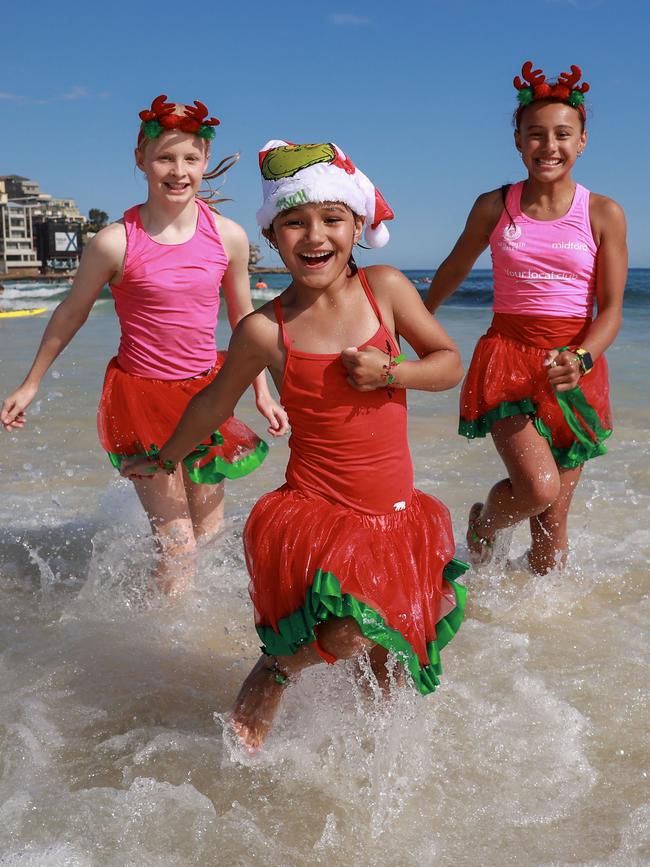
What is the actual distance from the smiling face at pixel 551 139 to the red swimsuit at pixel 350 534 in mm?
1502

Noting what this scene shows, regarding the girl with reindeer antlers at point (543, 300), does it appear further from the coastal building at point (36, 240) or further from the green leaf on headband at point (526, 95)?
the coastal building at point (36, 240)

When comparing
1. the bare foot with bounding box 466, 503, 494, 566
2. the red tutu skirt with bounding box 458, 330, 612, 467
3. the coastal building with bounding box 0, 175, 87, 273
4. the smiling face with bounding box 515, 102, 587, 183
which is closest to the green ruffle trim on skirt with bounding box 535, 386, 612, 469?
the red tutu skirt with bounding box 458, 330, 612, 467

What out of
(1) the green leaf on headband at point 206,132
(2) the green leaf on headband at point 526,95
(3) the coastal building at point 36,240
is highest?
(2) the green leaf on headband at point 526,95

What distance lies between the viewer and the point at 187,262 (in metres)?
4.07

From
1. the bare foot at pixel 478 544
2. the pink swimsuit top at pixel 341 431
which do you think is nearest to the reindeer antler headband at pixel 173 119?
the pink swimsuit top at pixel 341 431

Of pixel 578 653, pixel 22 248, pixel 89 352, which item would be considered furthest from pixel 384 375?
pixel 22 248

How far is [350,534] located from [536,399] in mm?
1666

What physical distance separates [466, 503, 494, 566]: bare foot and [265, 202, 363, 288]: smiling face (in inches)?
80.1

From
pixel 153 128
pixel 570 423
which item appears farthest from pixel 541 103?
pixel 153 128

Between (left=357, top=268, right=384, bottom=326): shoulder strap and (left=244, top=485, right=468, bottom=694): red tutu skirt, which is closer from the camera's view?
(left=244, top=485, right=468, bottom=694): red tutu skirt

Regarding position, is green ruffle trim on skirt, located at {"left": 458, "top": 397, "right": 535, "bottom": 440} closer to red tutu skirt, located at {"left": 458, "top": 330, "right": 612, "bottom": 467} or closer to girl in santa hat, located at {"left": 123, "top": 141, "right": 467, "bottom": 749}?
red tutu skirt, located at {"left": 458, "top": 330, "right": 612, "bottom": 467}

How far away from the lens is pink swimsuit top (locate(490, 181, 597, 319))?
13.3ft

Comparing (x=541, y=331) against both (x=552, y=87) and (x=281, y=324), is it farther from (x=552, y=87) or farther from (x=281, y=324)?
(x=281, y=324)

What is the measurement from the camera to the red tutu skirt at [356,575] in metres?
2.64
